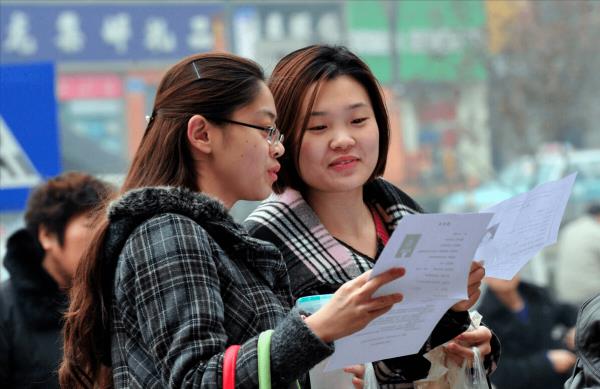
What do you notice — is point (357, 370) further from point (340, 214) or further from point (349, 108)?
point (349, 108)

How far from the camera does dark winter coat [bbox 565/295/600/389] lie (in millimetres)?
1970

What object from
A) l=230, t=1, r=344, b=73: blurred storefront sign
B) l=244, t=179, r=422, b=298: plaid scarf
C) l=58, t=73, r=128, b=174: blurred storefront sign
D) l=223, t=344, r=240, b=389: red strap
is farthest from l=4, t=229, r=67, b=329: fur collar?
l=230, t=1, r=344, b=73: blurred storefront sign

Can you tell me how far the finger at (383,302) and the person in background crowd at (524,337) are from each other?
3.93m

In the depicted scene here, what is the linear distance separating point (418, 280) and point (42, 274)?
2.24m

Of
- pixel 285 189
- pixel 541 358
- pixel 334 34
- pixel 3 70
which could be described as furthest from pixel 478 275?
pixel 334 34

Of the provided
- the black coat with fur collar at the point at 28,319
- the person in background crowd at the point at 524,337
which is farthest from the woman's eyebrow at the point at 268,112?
the person in background crowd at the point at 524,337

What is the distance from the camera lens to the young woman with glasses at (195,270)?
1913 mm

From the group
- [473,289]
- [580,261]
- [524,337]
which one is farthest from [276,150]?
[580,261]

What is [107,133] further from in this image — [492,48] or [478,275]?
[478,275]

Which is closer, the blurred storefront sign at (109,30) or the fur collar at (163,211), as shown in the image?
the fur collar at (163,211)

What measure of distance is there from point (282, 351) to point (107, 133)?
267 inches

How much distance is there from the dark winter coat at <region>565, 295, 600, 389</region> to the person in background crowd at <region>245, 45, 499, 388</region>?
1.57ft

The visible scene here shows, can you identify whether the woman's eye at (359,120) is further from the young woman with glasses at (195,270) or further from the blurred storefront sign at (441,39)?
the blurred storefront sign at (441,39)

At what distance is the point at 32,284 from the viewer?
12.7 ft
